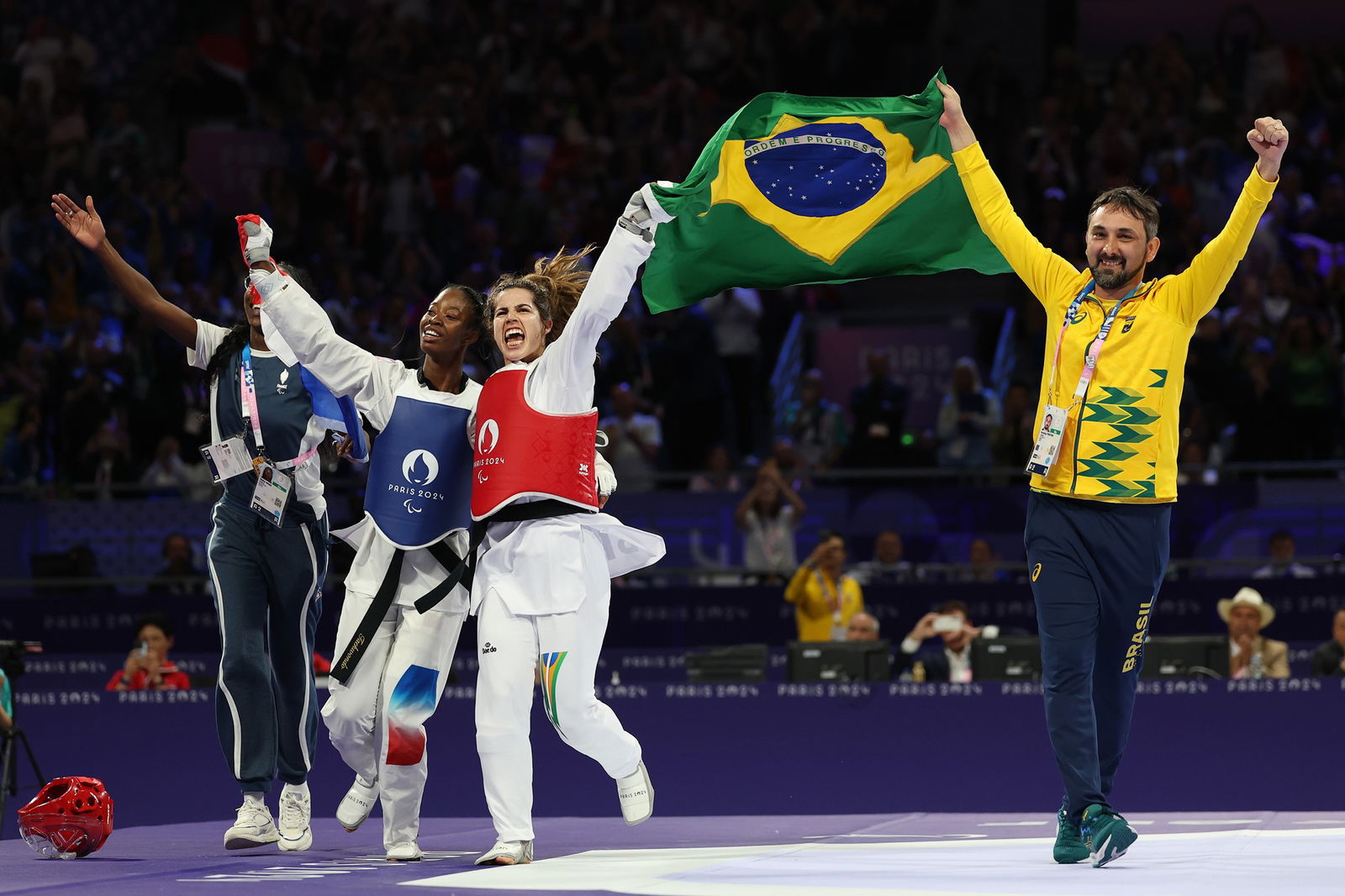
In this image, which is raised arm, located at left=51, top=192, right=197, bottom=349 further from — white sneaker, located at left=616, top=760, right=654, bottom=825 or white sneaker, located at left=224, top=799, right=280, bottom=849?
white sneaker, located at left=616, top=760, right=654, bottom=825

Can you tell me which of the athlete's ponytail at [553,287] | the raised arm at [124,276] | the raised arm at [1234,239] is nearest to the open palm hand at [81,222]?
the raised arm at [124,276]

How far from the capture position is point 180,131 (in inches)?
775

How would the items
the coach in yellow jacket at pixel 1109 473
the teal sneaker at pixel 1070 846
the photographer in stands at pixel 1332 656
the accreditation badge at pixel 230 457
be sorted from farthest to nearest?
1. the photographer in stands at pixel 1332 656
2. the accreditation badge at pixel 230 457
3. the coach in yellow jacket at pixel 1109 473
4. the teal sneaker at pixel 1070 846

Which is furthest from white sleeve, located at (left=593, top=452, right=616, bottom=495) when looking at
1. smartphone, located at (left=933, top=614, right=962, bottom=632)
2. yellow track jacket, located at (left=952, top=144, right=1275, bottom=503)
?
smartphone, located at (left=933, top=614, right=962, bottom=632)

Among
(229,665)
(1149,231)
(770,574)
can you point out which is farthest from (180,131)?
(1149,231)

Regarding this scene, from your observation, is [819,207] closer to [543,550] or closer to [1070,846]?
[543,550]

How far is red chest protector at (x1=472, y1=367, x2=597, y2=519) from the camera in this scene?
595 centimetres

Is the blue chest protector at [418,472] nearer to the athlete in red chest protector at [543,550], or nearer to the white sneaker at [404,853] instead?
the athlete in red chest protector at [543,550]

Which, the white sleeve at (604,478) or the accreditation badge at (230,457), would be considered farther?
the accreditation badge at (230,457)

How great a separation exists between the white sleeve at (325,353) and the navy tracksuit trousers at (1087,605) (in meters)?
2.37

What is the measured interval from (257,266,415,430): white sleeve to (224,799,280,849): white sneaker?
4.93 feet

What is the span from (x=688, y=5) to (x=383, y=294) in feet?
16.0

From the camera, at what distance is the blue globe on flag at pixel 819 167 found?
22.7 ft

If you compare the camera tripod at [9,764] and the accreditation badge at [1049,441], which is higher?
the accreditation badge at [1049,441]
